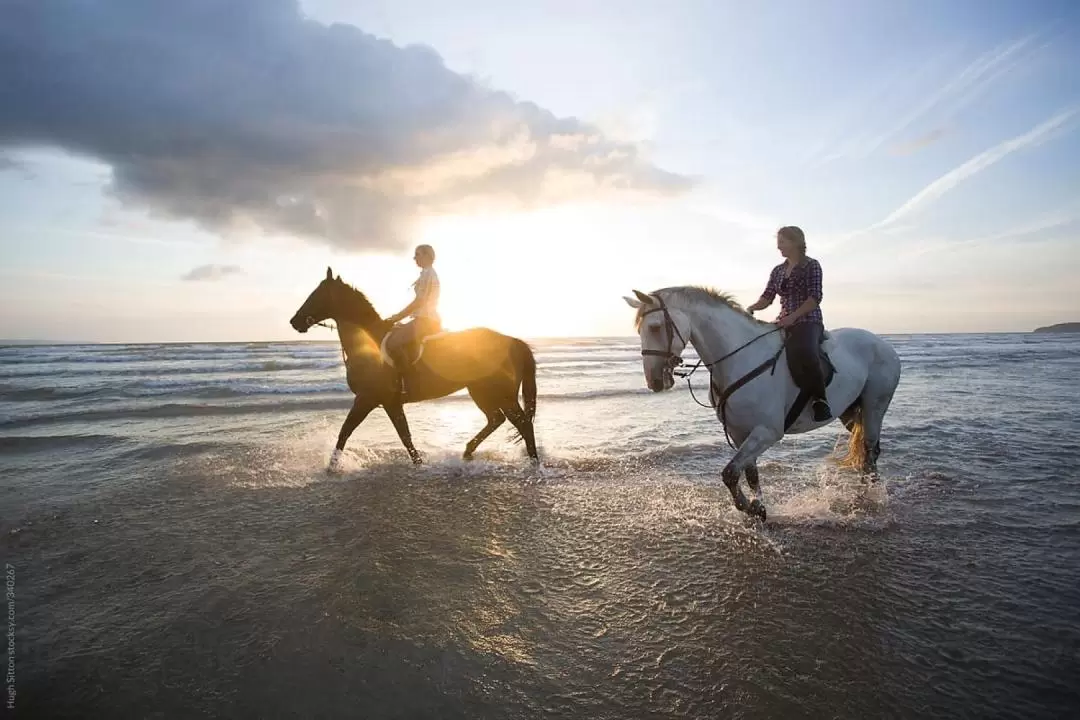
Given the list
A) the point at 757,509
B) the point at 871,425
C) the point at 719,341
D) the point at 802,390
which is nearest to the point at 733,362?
the point at 719,341

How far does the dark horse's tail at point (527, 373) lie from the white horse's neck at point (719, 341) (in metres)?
3.41

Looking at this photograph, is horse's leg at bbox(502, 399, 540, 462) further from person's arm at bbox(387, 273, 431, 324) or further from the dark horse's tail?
person's arm at bbox(387, 273, 431, 324)

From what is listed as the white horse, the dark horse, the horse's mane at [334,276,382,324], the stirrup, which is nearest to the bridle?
the white horse

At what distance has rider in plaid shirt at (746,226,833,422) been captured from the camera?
5020 millimetres

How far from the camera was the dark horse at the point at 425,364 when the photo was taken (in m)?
7.38

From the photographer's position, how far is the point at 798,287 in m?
5.25

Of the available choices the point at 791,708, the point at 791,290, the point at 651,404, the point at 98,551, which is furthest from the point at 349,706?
the point at 651,404

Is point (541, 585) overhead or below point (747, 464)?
below

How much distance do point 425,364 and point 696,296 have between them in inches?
170

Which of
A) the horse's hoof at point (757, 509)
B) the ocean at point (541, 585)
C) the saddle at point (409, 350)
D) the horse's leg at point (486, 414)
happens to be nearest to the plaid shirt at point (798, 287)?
the horse's hoof at point (757, 509)

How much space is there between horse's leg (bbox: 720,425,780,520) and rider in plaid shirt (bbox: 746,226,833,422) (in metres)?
0.76

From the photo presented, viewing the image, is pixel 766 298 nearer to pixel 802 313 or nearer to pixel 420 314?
pixel 802 313

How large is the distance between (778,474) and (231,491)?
24.3ft

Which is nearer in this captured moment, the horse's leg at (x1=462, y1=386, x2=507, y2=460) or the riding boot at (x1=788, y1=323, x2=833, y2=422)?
the riding boot at (x1=788, y1=323, x2=833, y2=422)
